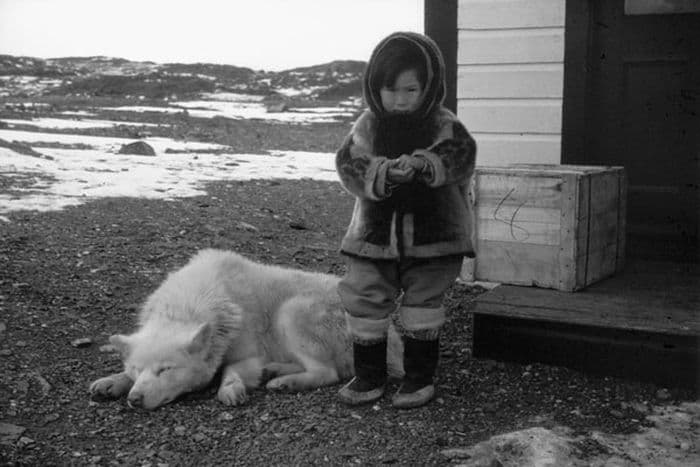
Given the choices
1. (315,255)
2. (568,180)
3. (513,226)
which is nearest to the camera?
(568,180)

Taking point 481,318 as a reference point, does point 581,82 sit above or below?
above

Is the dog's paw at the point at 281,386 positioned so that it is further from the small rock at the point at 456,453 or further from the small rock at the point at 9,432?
the small rock at the point at 9,432

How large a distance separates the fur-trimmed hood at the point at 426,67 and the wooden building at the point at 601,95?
2261 millimetres

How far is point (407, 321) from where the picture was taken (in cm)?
403

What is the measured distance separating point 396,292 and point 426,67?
1143 mm

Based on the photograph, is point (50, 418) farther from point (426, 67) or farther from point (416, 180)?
point (426, 67)

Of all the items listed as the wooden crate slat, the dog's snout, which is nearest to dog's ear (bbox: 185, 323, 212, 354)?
the dog's snout

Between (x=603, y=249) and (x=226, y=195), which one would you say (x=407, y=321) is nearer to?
(x=603, y=249)

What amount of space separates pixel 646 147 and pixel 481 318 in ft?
7.84

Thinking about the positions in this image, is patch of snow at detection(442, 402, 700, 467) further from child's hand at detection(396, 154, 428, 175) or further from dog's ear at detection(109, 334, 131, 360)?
dog's ear at detection(109, 334, 131, 360)

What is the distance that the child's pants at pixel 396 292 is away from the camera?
396cm

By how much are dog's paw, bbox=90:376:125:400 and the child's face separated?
2.04m

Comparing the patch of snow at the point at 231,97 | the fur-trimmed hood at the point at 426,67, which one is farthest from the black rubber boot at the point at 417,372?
the patch of snow at the point at 231,97

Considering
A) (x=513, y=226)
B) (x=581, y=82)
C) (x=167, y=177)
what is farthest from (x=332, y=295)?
(x=167, y=177)
